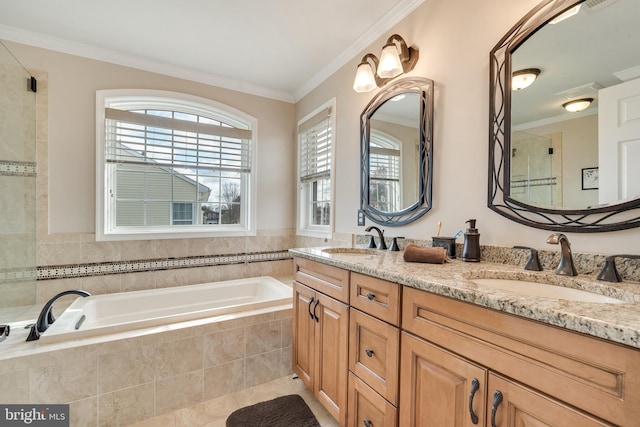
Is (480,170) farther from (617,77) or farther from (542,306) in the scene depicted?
(542,306)

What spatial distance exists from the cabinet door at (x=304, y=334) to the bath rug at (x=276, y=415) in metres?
0.17

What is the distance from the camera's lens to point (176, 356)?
177 centimetres

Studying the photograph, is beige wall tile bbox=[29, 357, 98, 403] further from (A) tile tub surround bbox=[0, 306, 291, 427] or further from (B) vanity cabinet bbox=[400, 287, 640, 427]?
(B) vanity cabinet bbox=[400, 287, 640, 427]

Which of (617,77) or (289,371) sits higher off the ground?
(617,77)

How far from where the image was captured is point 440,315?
3.03 ft

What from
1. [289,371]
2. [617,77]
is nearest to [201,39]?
[617,77]

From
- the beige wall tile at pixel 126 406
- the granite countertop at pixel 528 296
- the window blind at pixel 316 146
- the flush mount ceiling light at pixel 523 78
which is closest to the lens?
the granite countertop at pixel 528 296

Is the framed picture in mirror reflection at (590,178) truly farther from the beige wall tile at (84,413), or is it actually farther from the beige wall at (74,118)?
the beige wall at (74,118)

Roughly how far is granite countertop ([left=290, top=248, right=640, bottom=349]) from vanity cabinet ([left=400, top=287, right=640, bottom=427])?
34 millimetres

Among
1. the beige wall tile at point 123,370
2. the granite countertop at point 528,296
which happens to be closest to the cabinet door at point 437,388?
the granite countertop at point 528,296

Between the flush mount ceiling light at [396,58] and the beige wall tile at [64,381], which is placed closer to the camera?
the beige wall tile at [64,381]

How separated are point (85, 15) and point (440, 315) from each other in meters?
2.80

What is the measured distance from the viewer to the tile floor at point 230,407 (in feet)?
5.41

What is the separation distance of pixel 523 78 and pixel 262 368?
227cm
